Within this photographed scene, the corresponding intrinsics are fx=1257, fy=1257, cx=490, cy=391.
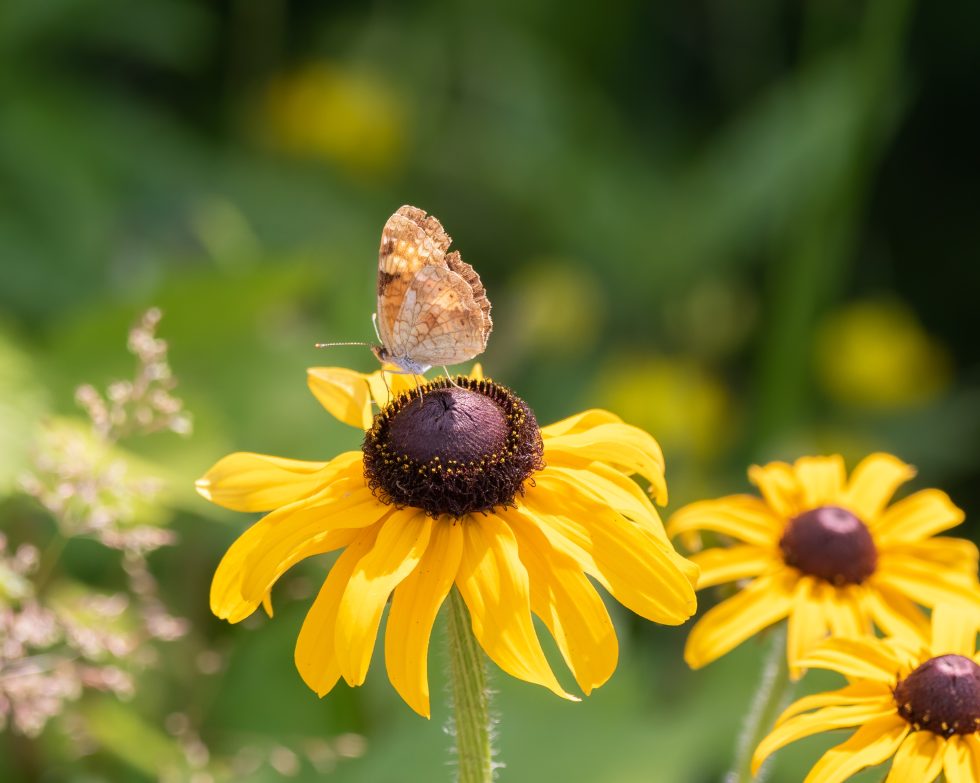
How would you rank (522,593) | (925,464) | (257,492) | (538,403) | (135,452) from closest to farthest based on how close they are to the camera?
(522,593), (257,492), (135,452), (538,403), (925,464)

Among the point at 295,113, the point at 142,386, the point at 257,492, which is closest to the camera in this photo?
the point at 257,492

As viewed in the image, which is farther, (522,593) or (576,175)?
(576,175)

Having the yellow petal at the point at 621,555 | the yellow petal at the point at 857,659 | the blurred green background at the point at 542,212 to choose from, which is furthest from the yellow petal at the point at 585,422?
the blurred green background at the point at 542,212

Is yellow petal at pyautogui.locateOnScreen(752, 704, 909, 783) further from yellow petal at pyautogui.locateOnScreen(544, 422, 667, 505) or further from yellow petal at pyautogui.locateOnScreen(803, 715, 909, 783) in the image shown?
yellow petal at pyautogui.locateOnScreen(544, 422, 667, 505)

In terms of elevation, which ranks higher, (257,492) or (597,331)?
(597,331)

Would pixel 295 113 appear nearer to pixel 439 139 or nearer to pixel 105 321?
pixel 439 139

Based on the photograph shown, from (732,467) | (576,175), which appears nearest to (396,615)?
(732,467)

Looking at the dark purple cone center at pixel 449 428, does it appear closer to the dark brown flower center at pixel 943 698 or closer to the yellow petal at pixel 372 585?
the yellow petal at pixel 372 585

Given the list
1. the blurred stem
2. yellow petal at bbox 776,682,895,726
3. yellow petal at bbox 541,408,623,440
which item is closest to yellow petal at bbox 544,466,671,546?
yellow petal at bbox 541,408,623,440

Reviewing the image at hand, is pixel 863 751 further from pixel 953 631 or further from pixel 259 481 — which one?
pixel 259 481
